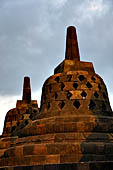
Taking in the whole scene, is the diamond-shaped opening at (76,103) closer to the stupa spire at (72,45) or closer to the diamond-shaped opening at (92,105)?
the diamond-shaped opening at (92,105)

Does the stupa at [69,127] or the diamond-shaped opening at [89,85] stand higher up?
the diamond-shaped opening at [89,85]

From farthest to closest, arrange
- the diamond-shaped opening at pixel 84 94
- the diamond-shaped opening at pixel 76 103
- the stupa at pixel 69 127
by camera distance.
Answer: the diamond-shaped opening at pixel 84 94 → the diamond-shaped opening at pixel 76 103 → the stupa at pixel 69 127

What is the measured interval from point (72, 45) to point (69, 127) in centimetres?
502

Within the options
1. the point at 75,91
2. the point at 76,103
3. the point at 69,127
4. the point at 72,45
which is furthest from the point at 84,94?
the point at 72,45

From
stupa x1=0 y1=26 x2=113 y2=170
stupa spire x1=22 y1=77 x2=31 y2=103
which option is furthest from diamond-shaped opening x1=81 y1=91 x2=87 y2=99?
stupa spire x1=22 y1=77 x2=31 y2=103

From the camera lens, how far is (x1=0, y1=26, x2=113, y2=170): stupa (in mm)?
8570

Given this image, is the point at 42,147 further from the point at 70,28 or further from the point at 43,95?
the point at 70,28

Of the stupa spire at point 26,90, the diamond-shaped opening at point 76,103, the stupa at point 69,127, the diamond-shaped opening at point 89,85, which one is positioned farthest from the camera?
the stupa spire at point 26,90

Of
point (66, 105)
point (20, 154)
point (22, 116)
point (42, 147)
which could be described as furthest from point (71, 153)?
point (22, 116)

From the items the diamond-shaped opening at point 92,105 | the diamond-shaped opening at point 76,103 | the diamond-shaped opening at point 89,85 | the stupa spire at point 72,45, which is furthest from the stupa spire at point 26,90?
the diamond-shaped opening at point 92,105

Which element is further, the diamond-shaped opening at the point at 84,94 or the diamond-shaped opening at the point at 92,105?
the diamond-shaped opening at the point at 84,94

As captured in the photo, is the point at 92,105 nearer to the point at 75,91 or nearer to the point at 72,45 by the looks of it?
the point at 75,91

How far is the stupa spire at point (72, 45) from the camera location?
13203 millimetres

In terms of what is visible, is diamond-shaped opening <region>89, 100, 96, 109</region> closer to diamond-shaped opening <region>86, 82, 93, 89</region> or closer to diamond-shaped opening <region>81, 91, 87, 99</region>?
diamond-shaped opening <region>81, 91, 87, 99</region>
